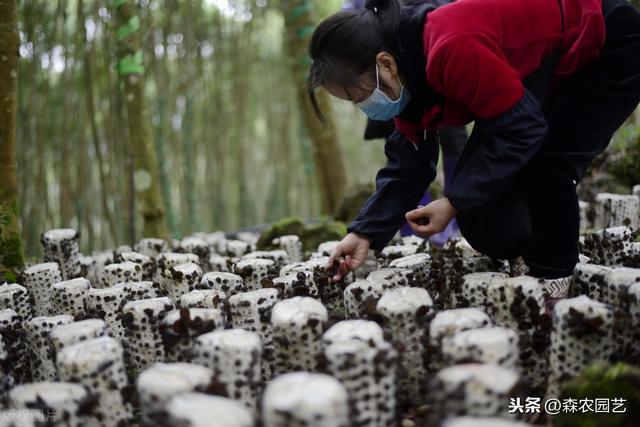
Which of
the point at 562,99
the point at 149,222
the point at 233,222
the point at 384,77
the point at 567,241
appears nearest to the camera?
the point at 384,77

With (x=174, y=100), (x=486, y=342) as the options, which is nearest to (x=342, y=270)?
(x=486, y=342)

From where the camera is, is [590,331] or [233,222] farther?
[233,222]

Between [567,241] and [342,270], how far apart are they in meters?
0.63

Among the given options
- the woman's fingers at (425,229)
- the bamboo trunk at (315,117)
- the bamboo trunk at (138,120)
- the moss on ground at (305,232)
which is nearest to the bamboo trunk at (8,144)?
the bamboo trunk at (138,120)

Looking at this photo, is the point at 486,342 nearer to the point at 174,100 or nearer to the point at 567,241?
the point at 567,241

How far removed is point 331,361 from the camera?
1053 millimetres

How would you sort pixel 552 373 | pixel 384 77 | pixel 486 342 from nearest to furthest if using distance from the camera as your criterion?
pixel 486 342, pixel 552 373, pixel 384 77

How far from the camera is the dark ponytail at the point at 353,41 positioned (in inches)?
56.3

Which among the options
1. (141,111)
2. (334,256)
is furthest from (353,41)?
(141,111)

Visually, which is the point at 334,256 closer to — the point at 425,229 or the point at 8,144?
the point at 425,229

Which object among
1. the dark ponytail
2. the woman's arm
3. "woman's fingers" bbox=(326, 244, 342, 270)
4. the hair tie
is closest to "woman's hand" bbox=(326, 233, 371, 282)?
"woman's fingers" bbox=(326, 244, 342, 270)

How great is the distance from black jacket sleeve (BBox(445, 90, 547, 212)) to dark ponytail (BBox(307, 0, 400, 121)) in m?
0.33

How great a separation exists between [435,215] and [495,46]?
0.43 meters

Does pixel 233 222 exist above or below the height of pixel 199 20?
below
